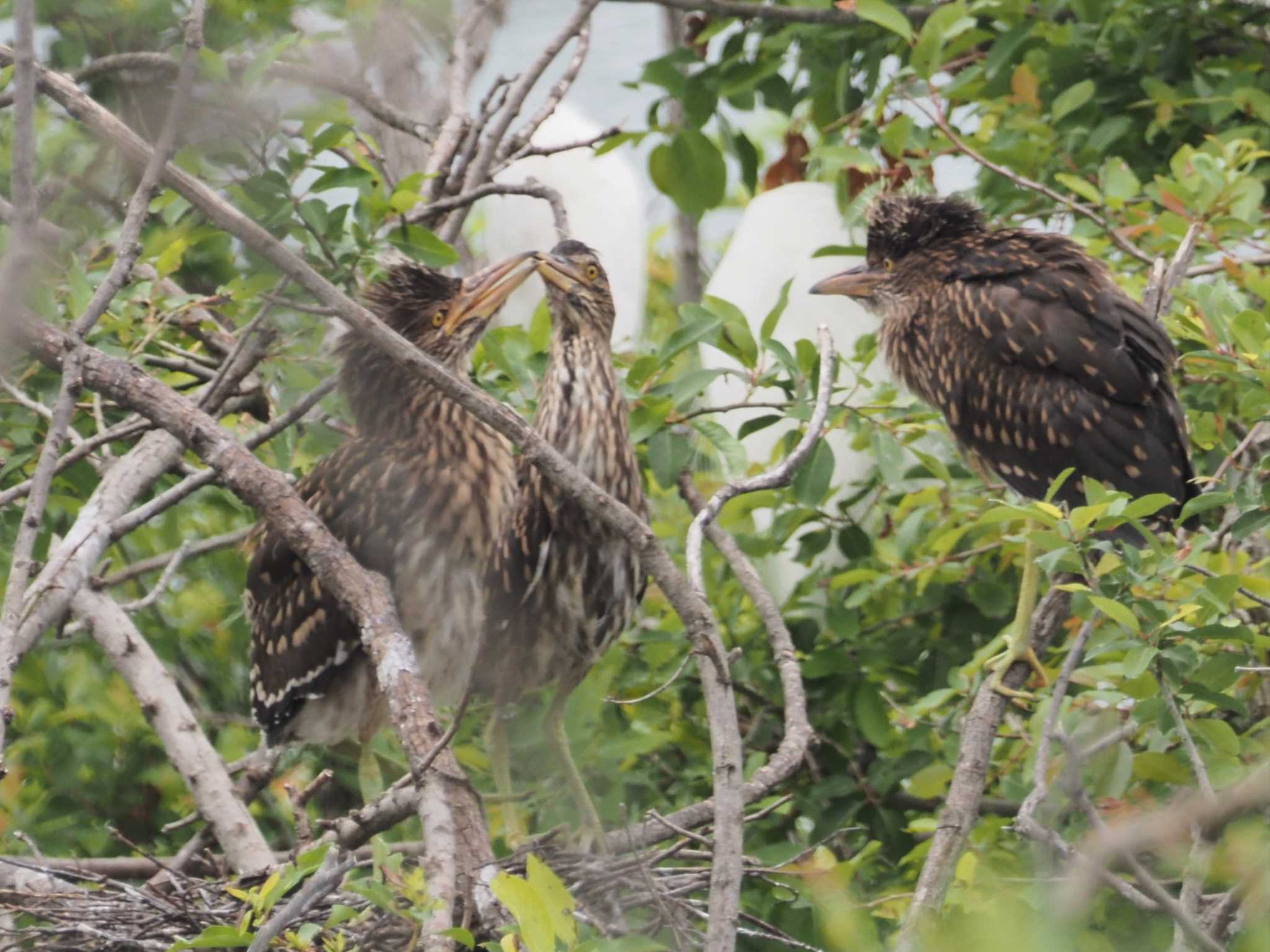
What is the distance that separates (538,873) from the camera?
1694 mm

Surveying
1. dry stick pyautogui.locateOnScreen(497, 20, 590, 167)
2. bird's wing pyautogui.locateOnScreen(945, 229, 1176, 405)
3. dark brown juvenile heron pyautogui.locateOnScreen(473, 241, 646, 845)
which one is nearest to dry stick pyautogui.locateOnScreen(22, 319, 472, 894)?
dark brown juvenile heron pyautogui.locateOnScreen(473, 241, 646, 845)

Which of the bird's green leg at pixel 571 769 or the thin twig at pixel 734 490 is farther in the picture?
the bird's green leg at pixel 571 769

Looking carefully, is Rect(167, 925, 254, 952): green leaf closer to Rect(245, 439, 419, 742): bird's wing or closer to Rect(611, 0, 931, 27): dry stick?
Rect(245, 439, 419, 742): bird's wing

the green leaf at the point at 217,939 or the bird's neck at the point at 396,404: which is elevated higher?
the bird's neck at the point at 396,404

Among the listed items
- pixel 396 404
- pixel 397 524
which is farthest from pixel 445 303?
pixel 397 524

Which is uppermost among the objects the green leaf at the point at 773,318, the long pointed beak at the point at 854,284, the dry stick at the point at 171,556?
the long pointed beak at the point at 854,284

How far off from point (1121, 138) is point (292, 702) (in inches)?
101

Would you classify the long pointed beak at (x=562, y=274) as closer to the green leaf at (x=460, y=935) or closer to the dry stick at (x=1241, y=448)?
the dry stick at (x=1241, y=448)

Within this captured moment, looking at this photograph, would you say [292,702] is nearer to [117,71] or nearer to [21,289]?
[117,71]

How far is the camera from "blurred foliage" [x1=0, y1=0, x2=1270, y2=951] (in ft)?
8.52

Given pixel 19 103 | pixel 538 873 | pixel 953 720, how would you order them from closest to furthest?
pixel 19 103 → pixel 538 873 → pixel 953 720

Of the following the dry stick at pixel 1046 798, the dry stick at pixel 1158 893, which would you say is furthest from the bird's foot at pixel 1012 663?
the dry stick at pixel 1158 893

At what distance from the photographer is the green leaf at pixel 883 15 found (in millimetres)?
3451

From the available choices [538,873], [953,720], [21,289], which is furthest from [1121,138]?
[21,289]
